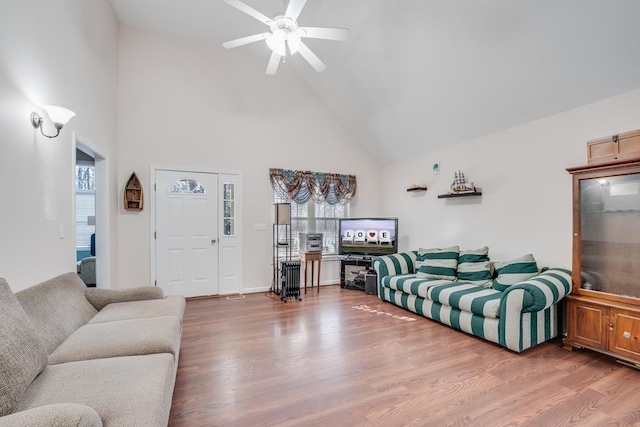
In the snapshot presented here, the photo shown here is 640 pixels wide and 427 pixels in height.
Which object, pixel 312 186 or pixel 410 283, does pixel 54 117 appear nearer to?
pixel 312 186

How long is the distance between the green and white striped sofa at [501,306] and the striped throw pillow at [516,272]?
8 centimetres

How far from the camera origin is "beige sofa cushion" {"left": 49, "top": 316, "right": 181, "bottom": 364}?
5.51 ft

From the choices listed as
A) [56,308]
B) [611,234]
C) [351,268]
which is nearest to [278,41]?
[56,308]

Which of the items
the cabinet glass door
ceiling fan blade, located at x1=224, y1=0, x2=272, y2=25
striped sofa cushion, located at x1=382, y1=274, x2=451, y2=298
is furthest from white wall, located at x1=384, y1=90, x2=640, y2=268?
ceiling fan blade, located at x1=224, y1=0, x2=272, y2=25

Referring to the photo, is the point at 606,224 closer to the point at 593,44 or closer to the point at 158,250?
the point at 593,44

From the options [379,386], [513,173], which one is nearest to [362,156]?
[513,173]

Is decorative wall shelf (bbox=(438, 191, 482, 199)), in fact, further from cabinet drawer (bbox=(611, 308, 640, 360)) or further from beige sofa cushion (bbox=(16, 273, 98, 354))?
beige sofa cushion (bbox=(16, 273, 98, 354))

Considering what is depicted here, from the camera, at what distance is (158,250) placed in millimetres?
4461


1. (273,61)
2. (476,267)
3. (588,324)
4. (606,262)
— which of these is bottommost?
(588,324)

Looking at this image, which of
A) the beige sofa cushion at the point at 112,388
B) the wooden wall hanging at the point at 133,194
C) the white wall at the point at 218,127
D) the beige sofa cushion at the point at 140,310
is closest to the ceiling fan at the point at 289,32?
the white wall at the point at 218,127

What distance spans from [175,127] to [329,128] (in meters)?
2.71

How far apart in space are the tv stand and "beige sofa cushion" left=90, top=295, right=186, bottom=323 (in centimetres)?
321

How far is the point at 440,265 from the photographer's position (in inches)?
157

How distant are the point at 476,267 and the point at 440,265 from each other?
441 millimetres
